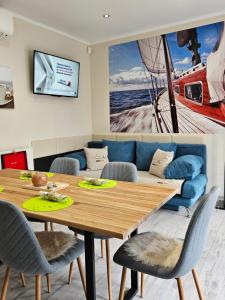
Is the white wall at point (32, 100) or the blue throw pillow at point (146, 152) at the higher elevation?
the white wall at point (32, 100)

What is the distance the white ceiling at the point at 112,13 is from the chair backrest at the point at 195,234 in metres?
2.70

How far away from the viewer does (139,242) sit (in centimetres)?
163

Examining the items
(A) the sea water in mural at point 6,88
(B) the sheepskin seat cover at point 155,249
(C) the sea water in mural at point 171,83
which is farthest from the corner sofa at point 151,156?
(B) the sheepskin seat cover at point 155,249

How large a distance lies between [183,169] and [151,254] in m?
1.90

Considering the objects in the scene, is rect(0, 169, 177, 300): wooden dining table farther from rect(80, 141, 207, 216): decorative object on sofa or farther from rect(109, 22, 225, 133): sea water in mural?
rect(109, 22, 225, 133): sea water in mural

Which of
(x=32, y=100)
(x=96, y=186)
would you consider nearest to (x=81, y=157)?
(x=32, y=100)

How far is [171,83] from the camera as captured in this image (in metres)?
3.98

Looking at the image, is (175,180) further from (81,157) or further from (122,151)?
(81,157)

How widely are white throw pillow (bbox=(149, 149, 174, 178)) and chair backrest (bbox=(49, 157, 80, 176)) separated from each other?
4.43 feet

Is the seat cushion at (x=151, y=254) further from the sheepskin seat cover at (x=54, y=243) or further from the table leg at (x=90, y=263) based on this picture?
the sheepskin seat cover at (x=54, y=243)

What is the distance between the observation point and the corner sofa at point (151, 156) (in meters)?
3.18

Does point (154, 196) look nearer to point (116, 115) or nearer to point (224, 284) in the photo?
point (224, 284)

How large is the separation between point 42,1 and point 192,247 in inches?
120

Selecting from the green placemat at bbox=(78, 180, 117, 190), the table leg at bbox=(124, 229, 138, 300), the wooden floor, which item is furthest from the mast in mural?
the table leg at bbox=(124, 229, 138, 300)
